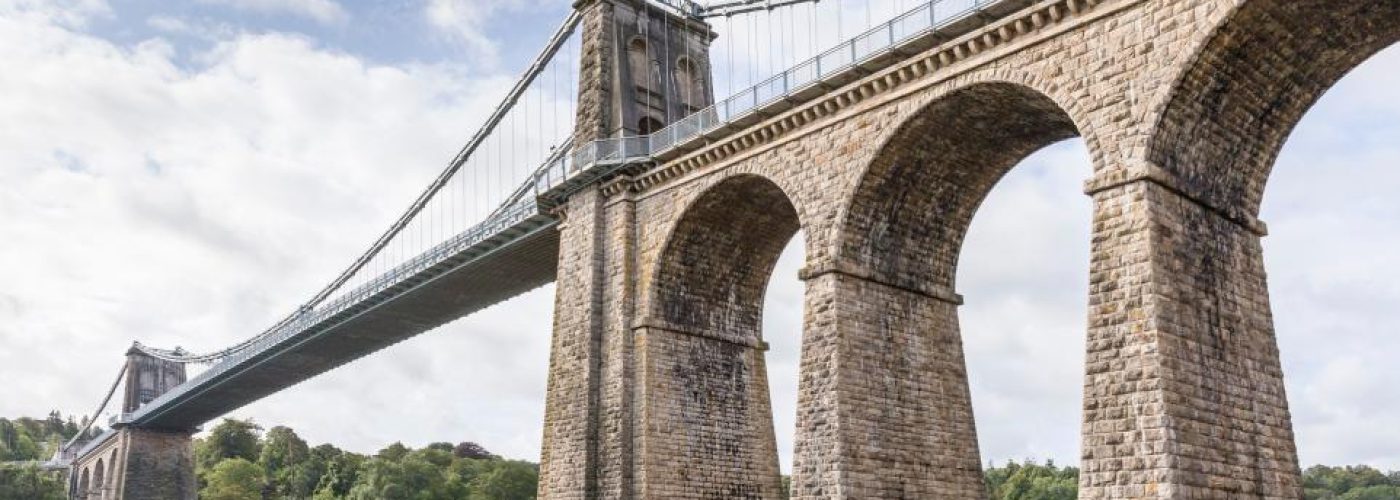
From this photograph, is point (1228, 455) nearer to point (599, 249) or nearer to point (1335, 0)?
point (1335, 0)

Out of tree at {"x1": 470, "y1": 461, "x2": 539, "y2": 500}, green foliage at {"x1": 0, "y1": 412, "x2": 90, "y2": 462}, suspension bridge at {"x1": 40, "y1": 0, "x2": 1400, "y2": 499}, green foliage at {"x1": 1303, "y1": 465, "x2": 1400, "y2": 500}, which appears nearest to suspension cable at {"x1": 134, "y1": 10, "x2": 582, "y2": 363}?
suspension bridge at {"x1": 40, "y1": 0, "x2": 1400, "y2": 499}

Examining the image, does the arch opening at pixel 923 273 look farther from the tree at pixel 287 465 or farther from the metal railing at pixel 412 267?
the tree at pixel 287 465

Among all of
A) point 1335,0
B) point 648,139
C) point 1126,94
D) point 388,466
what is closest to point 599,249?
point 648,139

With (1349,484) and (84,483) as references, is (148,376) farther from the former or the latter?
(1349,484)

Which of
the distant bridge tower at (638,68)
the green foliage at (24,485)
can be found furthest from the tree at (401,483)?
the distant bridge tower at (638,68)

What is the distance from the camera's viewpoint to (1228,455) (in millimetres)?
→ 16969

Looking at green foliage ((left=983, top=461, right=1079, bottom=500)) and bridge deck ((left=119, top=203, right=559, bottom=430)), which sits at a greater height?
bridge deck ((left=119, top=203, right=559, bottom=430))

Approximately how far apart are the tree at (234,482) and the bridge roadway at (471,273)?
12289 millimetres

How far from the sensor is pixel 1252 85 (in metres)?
18.4

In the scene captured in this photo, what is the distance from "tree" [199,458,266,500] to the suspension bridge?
2220 inches

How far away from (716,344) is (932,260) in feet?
20.4

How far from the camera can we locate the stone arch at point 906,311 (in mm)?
22188

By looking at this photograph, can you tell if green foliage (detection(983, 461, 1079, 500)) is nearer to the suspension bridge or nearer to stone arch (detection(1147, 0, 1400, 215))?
the suspension bridge

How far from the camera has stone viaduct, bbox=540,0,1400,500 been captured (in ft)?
56.8
